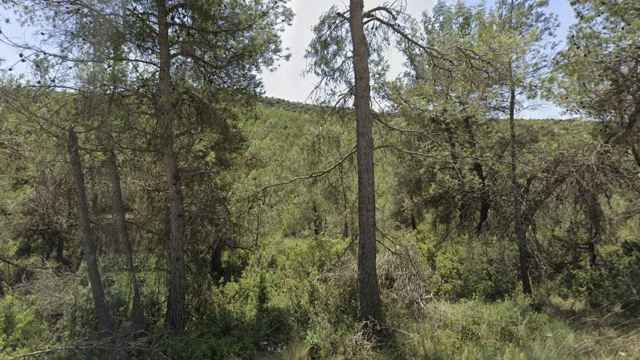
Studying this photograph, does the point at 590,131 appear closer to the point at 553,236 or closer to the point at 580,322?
the point at 553,236

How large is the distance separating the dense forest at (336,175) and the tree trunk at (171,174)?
0.04m

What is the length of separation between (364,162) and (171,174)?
4.39 m

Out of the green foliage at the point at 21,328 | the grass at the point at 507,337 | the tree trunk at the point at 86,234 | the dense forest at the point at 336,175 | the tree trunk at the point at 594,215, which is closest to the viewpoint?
the grass at the point at 507,337

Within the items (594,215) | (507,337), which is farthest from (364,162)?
(594,215)

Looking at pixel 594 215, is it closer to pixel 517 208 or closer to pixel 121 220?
pixel 517 208

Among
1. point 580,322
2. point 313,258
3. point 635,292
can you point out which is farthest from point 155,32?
point 635,292

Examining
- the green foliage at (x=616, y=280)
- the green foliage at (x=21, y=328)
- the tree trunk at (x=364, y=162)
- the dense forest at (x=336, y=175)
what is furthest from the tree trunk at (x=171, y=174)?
the green foliage at (x=616, y=280)

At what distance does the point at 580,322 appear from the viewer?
7.56 meters

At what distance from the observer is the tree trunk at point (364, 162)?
7.26 metres

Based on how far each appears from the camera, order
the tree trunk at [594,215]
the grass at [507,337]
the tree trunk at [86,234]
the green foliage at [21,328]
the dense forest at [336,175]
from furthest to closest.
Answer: the tree trunk at [594,215] → the green foliage at [21,328] → the tree trunk at [86,234] → the dense forest at [336,175] → the grass at [507,337]

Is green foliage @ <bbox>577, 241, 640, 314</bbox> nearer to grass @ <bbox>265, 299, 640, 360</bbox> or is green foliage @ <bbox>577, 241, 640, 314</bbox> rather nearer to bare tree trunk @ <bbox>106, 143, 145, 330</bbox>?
grass @ <bbox>265, 299, 640, 360</bbox>

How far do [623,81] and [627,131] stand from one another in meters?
1.21

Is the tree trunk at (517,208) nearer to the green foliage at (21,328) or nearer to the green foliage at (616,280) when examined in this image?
the green foliage at (616,280)

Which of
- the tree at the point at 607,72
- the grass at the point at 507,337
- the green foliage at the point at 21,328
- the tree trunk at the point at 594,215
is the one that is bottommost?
the green foliage at the point at 21,328
